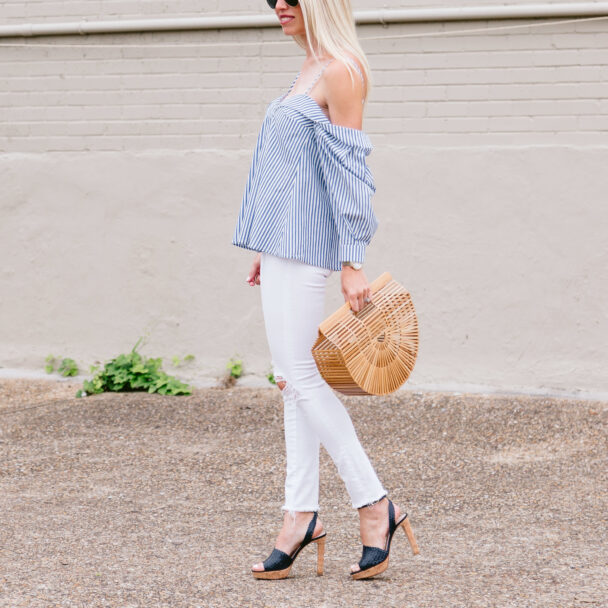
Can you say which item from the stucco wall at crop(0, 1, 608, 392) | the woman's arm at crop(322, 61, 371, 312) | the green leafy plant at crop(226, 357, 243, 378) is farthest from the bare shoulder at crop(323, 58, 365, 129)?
the green leafy plant at crop(226, 357, 243, 378)

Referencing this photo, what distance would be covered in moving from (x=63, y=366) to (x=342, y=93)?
463 centimetres

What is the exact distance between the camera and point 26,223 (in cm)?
715

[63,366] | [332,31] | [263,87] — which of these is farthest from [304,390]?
[63,366]

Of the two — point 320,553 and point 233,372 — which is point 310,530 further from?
point 233,372

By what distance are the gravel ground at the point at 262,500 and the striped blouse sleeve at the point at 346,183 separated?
110 centimetres

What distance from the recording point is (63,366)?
23.2ft

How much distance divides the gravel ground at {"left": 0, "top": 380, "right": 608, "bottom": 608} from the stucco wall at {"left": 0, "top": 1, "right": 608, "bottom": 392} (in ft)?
1.53

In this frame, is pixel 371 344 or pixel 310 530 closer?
pixel 371 344

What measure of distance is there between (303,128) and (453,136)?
3.67 meters

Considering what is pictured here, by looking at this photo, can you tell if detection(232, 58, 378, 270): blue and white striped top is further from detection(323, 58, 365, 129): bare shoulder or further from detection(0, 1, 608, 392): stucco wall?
detection(0, 1, 608, 392): stucco wall

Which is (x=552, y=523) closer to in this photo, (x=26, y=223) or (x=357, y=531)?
(x=357, y=531)

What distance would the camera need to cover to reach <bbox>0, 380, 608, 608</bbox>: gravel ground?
3.15 meters

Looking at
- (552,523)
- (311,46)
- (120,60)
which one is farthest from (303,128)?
(120,60)

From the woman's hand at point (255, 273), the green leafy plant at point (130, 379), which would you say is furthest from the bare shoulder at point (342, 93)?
the green leafy plant at point (130, 379)
